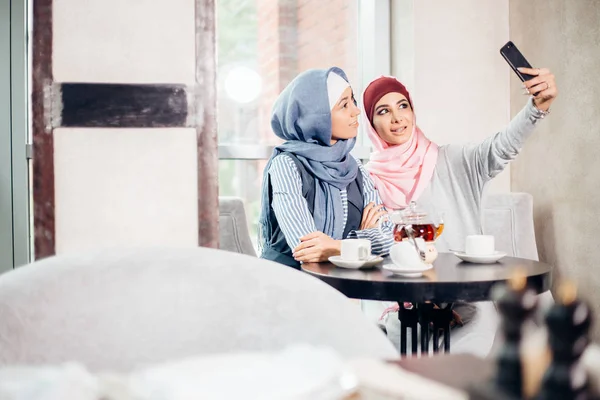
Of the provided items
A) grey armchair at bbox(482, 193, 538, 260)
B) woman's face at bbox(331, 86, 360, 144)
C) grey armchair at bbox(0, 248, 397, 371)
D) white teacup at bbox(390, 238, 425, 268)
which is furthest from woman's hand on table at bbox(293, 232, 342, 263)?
grey armchair at bbox(482, 193, 538, 260)

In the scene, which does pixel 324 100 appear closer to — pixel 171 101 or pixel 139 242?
pixel 171 101

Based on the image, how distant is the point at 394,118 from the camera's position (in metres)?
2.68

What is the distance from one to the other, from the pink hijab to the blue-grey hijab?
0.82 feet

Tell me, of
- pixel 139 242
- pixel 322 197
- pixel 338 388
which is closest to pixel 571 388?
pixel 338 388

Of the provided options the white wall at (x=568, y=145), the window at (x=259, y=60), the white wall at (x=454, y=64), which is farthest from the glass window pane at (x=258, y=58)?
the white wall at (x=568, y=145)

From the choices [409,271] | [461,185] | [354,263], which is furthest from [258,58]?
[409,271]

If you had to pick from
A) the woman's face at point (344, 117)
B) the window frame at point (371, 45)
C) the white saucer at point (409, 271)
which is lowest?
the white saucer at point (409, 271)

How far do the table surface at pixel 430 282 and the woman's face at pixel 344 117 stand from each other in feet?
3.00

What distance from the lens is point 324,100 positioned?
7.90ft

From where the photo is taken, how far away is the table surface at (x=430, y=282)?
1.42 meters

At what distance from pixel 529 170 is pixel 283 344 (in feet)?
8.64

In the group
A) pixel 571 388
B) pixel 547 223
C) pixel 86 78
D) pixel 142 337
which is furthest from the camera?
pixel 547 223

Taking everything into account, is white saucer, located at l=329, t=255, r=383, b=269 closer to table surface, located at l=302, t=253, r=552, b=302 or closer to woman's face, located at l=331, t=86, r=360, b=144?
table surface, located at l=302, t=253, r=552, b=302

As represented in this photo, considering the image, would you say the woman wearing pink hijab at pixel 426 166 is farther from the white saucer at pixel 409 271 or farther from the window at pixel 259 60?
the white saucer at pixel 409 271
